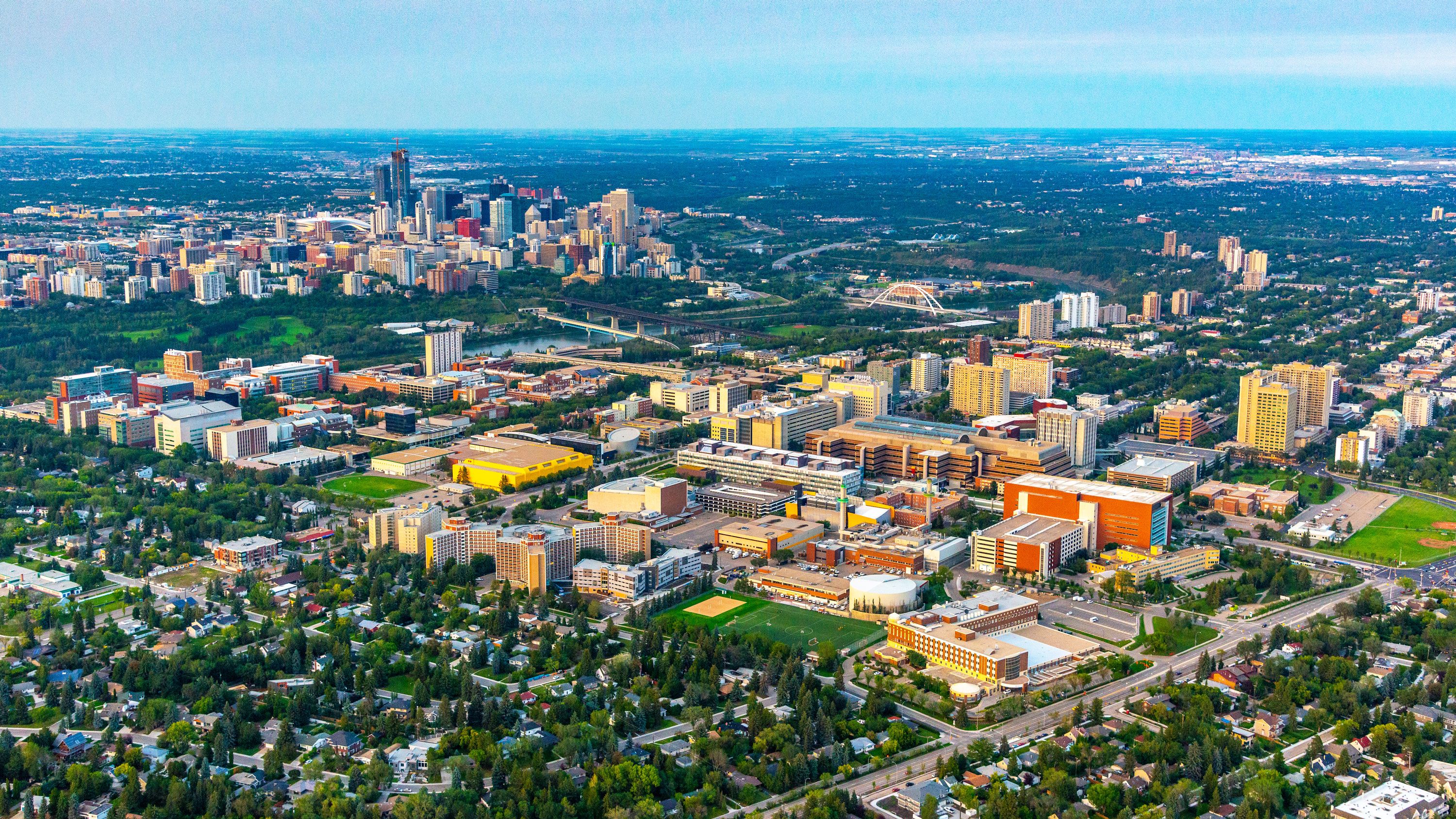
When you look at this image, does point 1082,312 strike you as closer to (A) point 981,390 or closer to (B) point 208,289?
(A) point 981,390

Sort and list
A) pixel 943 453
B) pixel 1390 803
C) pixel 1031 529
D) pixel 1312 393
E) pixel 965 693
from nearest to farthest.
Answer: pixel 1390 803, pixel 965 693, pixel 1031 529, pixel 943 453, pixel 1312 393

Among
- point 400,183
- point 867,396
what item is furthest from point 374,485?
point 400,183

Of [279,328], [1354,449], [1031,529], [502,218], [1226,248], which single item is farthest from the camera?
[502,218]

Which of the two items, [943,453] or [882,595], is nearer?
[882,595]

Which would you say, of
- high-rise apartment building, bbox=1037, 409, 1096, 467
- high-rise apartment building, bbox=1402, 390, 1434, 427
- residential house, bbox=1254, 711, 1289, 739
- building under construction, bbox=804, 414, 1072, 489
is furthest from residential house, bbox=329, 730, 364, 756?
high-rise apartment building, bbox=1402, 390, 1434, 427

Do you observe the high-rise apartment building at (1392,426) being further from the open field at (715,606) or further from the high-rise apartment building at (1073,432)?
the open field at (715,606)

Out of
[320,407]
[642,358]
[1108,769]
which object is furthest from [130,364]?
[1108,769]

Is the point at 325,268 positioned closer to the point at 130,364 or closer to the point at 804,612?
the point at 130,364
